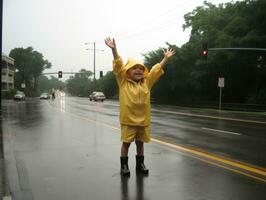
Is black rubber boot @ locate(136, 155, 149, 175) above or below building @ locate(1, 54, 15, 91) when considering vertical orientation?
below

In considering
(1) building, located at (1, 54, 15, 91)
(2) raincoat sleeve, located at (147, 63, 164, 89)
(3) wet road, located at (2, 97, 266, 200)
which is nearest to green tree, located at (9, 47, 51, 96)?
(1) building, located at (1, 54, 15, 91)

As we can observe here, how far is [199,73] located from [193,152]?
38790 mm

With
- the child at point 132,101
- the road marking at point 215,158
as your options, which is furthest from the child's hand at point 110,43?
the road marking at point 215,158

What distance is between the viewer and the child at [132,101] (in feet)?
25.0

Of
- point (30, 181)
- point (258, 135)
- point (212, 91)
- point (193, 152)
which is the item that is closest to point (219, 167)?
point (193, 152)

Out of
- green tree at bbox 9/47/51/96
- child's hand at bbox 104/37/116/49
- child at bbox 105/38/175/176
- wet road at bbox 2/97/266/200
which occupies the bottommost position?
wet road at bbox 2/97/266/200

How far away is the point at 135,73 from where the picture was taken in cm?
774

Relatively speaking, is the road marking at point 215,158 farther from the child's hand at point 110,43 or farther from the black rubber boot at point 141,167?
the child's hand at point 110,43

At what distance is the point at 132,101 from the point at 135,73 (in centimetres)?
51

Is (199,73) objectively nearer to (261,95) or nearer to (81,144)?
(261,95)

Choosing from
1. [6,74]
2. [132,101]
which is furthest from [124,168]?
[6,74]

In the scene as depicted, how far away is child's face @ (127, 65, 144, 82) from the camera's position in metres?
7.74

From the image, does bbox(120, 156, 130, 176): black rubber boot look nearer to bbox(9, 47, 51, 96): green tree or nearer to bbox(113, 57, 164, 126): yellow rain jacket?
bbox(113, 57, 164, 126): yellow rain jacket

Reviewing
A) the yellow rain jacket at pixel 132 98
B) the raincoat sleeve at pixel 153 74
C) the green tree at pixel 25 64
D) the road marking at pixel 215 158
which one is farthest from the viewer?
the green tree at pixel 25 64
